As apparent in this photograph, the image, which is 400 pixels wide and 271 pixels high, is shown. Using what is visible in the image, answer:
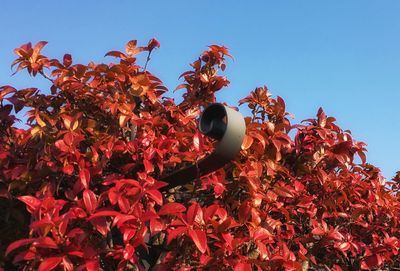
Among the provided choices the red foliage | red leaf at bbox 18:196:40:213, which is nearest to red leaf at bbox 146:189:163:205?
the red foliage

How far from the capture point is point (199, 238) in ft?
7.66

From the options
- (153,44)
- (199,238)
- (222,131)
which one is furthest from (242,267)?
(153,44)

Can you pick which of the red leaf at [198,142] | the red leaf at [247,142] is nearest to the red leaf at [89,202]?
the red leaf at [198,142]

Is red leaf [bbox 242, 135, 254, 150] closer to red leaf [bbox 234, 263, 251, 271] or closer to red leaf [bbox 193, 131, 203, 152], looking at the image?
Result: red leaf [bbox 193, 131, 203, 152]

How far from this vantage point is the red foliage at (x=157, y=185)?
2.39 metres

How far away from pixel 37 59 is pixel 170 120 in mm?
917

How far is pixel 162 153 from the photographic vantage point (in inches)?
108

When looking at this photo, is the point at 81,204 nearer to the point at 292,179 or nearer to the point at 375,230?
the point at 292,179

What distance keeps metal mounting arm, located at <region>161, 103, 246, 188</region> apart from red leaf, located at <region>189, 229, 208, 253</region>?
1.03ft

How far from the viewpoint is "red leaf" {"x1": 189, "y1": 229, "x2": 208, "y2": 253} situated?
90.7 inches

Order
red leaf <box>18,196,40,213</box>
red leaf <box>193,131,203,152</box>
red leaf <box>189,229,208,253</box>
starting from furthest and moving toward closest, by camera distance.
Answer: red leaf <box>193,131,203,152</box> → red leaf <box>18,196,40,213</box> → red leaf <box>189,229,208,253</box>

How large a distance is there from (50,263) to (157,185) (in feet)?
2.01

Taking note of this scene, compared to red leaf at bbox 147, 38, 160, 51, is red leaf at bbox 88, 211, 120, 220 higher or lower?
lower

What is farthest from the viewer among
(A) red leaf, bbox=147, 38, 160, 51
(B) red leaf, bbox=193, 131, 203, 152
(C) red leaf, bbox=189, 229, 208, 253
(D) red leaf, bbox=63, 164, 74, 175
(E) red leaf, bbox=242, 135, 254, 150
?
(A) red leaf, bbox=147, 38, 160, 51
